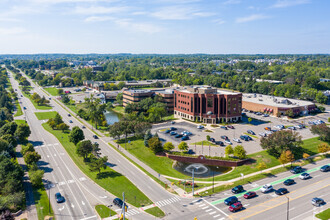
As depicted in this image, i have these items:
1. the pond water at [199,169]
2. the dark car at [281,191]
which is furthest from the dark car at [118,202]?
the dark car at [281,191]

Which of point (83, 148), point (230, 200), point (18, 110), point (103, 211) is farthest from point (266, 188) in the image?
point (18, 110)

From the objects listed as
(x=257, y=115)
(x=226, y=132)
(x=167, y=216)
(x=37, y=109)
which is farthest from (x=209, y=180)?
(x=37, y=109)

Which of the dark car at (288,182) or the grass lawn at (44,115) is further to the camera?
the grass lawn at (44,115)

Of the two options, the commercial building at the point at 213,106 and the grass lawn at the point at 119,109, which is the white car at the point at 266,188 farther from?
the grass lawn at the point at 119,109

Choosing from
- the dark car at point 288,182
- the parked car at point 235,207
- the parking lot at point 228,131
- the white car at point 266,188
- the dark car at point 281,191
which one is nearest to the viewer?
the parked car at point 235,207

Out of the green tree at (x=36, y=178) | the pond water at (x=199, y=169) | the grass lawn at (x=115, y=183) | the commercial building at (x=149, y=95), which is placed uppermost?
the commercial building at (x=149, y=95)

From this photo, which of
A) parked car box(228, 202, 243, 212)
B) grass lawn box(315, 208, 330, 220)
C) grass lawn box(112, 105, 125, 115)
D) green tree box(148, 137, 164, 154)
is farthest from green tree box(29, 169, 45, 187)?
grass lawn box(112, 105, 125, 115)
